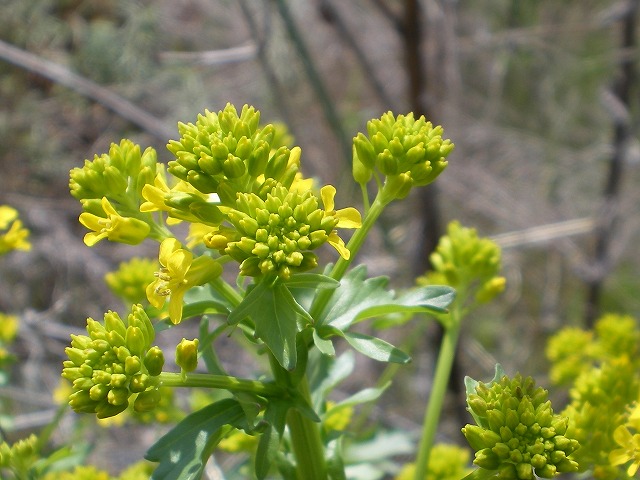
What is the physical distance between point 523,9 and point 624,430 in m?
3.84

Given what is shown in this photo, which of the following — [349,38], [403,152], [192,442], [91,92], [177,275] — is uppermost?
[349,38]

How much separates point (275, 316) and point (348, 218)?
195mm

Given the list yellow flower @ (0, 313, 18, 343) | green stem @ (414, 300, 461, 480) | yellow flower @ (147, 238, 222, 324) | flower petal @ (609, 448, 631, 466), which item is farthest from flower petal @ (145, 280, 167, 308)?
yellow flower @ (0, 313, 18, 343)

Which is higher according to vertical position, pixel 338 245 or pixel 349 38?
pixel 349 38

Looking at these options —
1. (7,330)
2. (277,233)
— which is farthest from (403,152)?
(7,330)

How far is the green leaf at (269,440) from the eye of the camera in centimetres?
100

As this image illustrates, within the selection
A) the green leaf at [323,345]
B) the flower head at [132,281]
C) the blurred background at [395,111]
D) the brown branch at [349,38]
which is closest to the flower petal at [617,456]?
the green leaf at [323,345]

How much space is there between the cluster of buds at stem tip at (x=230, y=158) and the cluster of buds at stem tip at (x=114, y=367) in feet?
0.74

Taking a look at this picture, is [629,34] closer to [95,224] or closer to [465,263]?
[465,263]

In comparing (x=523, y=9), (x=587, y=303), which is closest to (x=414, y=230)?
(x=587, y=303)

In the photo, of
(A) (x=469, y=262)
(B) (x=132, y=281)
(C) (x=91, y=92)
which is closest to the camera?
(A) (x=469, y=262)

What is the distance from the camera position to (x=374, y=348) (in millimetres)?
1037

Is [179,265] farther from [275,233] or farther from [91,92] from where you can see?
[91,92]

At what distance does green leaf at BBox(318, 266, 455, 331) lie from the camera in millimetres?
1076
